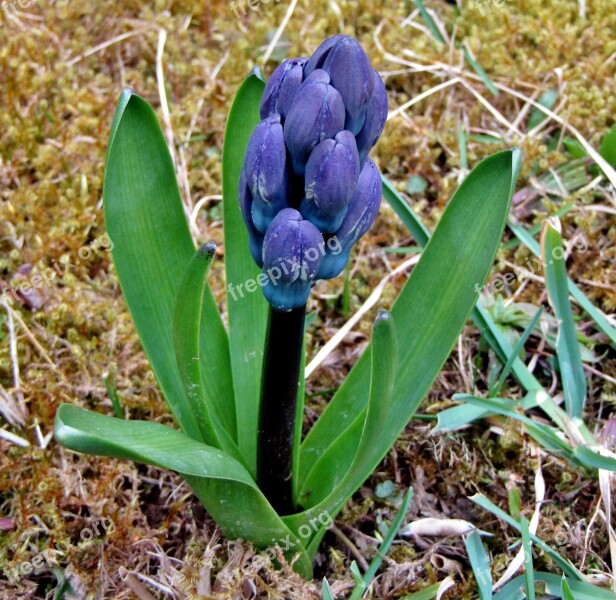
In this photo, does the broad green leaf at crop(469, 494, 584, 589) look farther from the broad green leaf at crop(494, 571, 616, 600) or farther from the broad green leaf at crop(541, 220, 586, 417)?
the broad green leaf at crop(541, 220, 586, 417)

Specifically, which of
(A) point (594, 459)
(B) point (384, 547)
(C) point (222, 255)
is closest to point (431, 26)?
(C) point (222, 255)

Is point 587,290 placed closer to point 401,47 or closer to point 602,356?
point 602,356

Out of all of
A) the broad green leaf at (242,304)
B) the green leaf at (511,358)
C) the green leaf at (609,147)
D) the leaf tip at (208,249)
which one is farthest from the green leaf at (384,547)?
the green leaf at (609,147)

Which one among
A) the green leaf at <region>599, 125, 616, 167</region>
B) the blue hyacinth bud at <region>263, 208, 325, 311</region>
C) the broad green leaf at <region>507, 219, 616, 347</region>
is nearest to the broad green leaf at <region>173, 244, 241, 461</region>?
the blue hyacinth bud at <region>263, 208, 325, 311</region>

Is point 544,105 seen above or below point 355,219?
below

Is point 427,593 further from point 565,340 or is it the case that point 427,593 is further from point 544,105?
point 544,105

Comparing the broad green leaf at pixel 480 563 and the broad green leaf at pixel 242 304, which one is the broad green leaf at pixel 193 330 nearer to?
the broad green leaf at pixel 242 304

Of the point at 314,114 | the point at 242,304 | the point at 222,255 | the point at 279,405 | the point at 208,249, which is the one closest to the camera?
the point at 314,114
